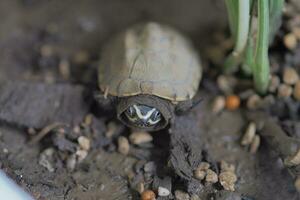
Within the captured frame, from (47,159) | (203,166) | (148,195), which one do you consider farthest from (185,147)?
(47,159)

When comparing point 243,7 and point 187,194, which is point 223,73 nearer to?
point 243,7

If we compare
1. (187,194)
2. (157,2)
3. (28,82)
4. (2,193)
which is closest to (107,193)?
(187,194)

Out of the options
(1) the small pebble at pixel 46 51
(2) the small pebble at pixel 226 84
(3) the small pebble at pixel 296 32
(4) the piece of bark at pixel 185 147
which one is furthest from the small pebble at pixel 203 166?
(1) the small pebble at pixel 46 51

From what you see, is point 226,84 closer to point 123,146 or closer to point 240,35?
point 240,35

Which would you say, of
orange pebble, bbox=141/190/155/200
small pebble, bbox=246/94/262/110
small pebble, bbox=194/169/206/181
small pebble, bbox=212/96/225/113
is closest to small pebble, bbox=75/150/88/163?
orange pebble, bbox=141/190/155/200

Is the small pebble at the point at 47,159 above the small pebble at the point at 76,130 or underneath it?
underneath

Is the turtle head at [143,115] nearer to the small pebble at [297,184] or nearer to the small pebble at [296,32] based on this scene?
the small pebble at [297,184]
